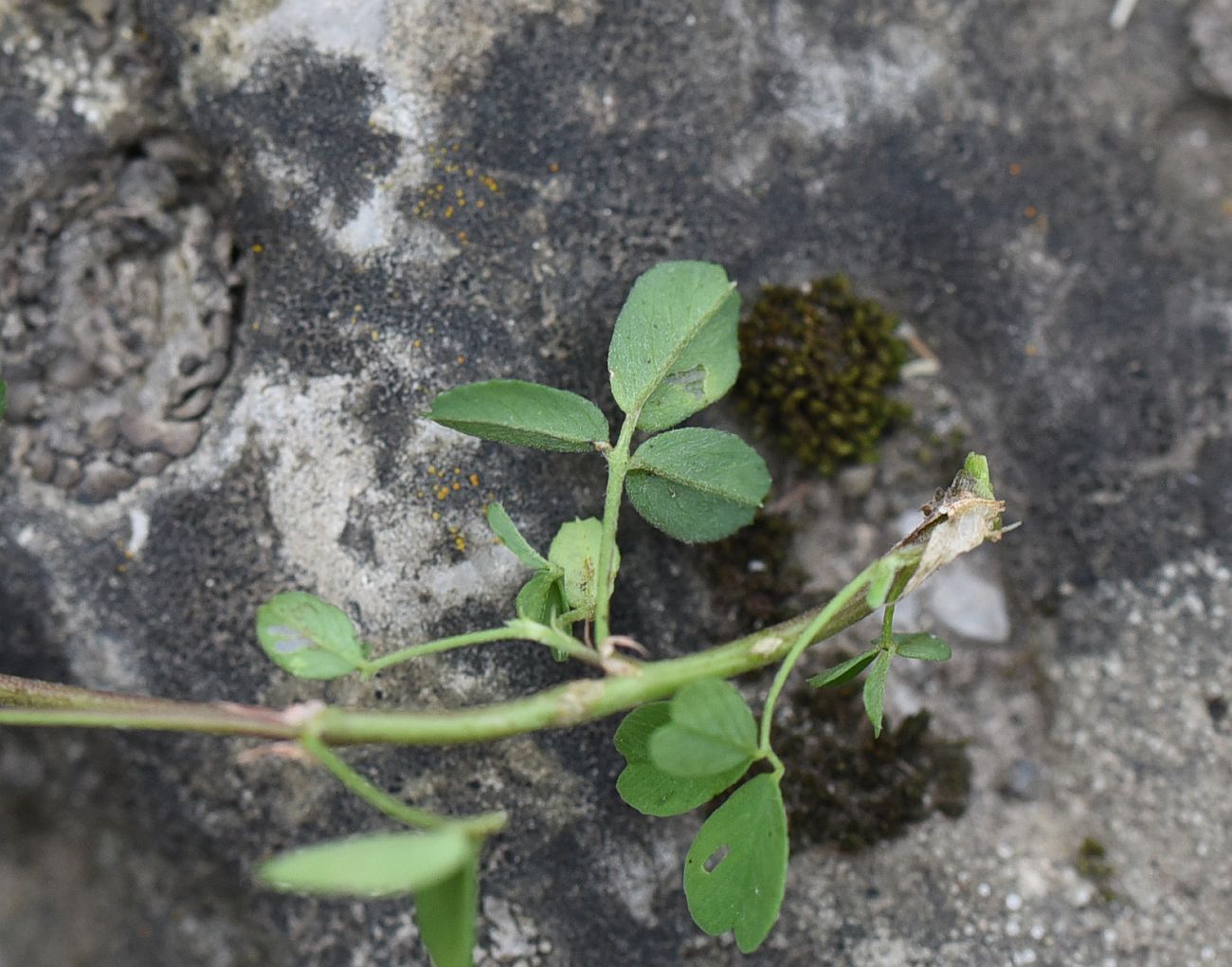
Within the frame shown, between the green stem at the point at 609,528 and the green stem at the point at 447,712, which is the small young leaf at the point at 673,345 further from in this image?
the green stem at the point at 447,712

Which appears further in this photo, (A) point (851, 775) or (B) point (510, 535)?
(A) point (851, 775)

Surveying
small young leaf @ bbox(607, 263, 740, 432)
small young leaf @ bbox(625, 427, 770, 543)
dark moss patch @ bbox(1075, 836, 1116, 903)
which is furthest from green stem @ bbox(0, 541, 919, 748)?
dark moss patch @ bbox(1075, 836, 1116, 903)

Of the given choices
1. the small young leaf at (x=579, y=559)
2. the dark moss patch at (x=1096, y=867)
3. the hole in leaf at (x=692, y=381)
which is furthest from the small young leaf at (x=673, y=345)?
the dark moss patch at (x=1096, y=867)

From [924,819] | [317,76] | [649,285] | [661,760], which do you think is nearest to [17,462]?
[317,76]

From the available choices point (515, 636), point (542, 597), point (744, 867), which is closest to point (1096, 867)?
point (744, 867)

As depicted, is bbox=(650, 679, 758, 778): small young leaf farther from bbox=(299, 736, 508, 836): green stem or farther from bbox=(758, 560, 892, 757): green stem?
bbox=(299, 736, 508, 836): green stem

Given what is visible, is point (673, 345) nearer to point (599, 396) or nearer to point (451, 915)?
point (599, 396)
